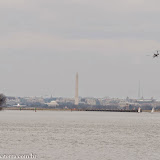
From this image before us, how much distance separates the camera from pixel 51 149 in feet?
241

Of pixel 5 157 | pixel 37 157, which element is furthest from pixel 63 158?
pixel 5 157

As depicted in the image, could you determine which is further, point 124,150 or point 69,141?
point 69,141

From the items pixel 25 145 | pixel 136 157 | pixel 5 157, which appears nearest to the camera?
pixel 5 157

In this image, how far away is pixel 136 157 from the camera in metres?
66.9

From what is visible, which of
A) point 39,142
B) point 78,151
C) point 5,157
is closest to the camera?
point 5,157

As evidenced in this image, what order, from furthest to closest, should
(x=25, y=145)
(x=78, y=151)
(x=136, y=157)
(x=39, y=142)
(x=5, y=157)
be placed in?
(x=39, y=142) < (x=25, y=145) < (x=78, y=151) < (x=136, y=157) < (x=5, y=157)

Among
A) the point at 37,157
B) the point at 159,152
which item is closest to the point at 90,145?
the point at 159,152

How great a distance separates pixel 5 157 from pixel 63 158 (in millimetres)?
7264

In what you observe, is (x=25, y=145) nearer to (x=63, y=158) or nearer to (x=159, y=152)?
(x=63, y=158)

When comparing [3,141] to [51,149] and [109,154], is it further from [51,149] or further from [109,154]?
[109,154]

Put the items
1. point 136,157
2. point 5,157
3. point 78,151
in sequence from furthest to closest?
point 78,151 → point 136,157 → point 5,157

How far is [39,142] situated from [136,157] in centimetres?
2190

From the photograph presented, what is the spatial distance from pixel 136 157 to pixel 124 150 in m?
7.68

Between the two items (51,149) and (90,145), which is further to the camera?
(90,145)
